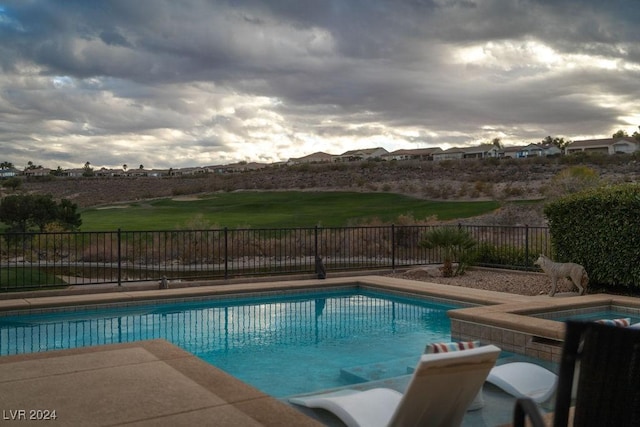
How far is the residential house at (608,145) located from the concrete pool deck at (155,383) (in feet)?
177

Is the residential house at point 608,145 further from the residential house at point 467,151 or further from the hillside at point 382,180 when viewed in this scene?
the hillside at point 382,180

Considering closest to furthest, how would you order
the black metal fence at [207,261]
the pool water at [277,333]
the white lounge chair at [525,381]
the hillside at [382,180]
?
1. the white lounge chair at [525,381]
2. the pool water at [277,333]
3. the black metal fence at [207,261]
4. the hillside at [382,180]

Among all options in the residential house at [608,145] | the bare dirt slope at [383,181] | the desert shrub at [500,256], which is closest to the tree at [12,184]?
the bare dirt slope at [383,181]

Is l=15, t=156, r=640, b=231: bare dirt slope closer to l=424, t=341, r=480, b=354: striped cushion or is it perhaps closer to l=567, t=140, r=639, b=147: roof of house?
l=567, t=140, r=639, b=147: roof of house

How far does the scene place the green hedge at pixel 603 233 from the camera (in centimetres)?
1034

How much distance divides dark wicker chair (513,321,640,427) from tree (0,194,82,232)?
766 inches

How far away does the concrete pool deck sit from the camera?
13.8 feet

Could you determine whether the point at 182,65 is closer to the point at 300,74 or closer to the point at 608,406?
the point at 300,74

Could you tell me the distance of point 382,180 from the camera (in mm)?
54406

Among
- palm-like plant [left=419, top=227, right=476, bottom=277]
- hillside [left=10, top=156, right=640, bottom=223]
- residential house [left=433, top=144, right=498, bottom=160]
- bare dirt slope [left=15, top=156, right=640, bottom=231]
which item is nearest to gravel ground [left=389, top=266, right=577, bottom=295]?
palm-like plant [left=419, top=227, right=476, bottom=277]

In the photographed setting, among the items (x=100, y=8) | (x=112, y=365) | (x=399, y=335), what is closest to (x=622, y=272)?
(x=399, y=335)

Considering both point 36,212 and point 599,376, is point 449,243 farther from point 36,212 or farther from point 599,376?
point 36,212

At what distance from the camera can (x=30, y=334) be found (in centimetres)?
900

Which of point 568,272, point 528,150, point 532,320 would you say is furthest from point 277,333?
point 528,150
